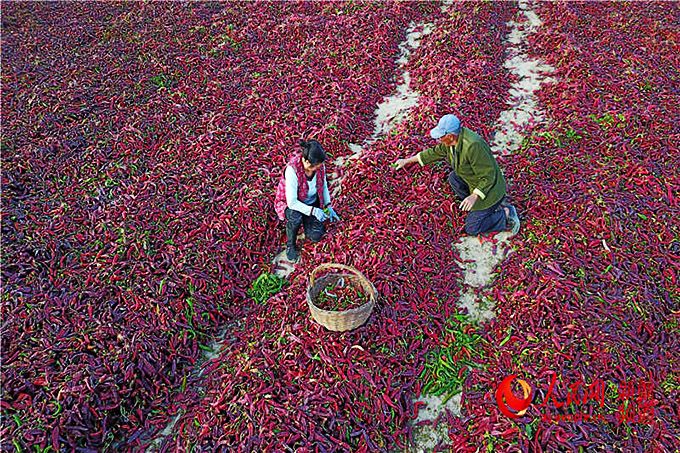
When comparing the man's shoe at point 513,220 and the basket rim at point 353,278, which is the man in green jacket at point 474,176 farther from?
the basket rim at point 353,278

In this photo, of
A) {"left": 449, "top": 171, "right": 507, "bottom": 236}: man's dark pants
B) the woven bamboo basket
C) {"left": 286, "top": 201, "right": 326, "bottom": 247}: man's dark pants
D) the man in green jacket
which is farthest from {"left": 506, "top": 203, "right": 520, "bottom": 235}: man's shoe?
{"left": 286, "top": 201, "right": 326, "bottom": 247}: man's dark pants

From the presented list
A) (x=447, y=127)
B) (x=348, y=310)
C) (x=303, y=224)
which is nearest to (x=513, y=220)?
(x=447, y=127)

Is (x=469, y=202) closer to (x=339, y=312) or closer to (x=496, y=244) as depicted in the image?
(x=496, y=244)

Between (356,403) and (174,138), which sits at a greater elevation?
(174,138)

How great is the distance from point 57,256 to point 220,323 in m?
→ 2.33

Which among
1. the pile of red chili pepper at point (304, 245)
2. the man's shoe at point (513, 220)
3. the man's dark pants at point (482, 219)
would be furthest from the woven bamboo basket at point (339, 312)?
the man's shoe at point (513, 220)

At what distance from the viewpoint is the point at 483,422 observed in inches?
173

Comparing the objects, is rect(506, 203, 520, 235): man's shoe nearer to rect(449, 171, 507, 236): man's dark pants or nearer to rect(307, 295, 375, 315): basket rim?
rect(449, 171, 507, 236): man's dark pants

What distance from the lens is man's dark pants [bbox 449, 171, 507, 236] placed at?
20.0ft

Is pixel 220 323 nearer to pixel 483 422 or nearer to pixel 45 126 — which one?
pixel 483 422

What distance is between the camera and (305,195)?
5.64m

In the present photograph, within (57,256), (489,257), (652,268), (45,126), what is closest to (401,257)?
(489,257)

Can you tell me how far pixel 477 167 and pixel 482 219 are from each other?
79 centimetres

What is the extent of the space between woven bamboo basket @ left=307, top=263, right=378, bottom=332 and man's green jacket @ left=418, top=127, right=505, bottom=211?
203 cm
